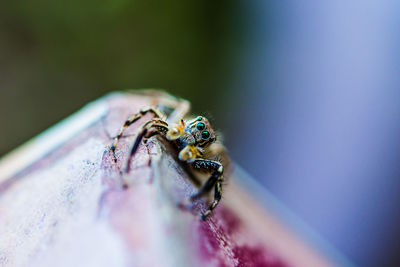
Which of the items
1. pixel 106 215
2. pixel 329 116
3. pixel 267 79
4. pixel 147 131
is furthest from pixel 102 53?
pixel 106 215

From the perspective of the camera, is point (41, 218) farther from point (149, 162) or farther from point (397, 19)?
point (397, 19)

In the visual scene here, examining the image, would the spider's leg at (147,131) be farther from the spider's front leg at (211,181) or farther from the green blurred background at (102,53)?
the green blurred background at (102,53)

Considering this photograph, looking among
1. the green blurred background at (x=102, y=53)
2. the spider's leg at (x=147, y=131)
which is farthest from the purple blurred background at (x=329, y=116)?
the spider's leg at (x=147, y=131)

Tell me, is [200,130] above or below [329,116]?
below

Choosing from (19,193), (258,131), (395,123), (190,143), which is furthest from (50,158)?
(258,131)

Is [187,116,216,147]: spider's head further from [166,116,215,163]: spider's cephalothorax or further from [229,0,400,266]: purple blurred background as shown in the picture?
[229,0,400,266]: purple blurred background

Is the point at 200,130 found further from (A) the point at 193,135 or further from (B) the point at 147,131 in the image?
(B) the point at 147,131
